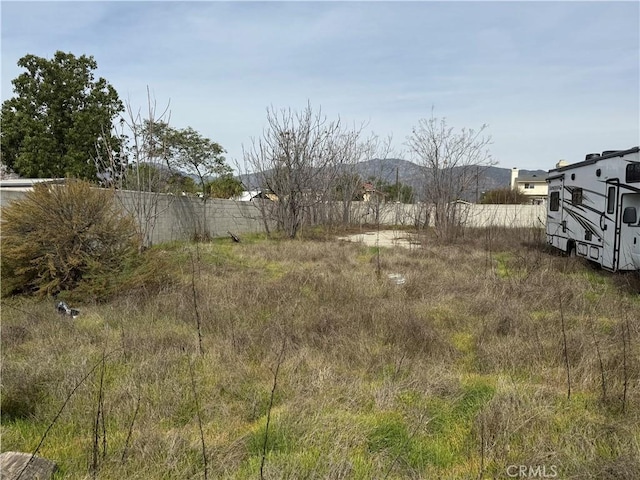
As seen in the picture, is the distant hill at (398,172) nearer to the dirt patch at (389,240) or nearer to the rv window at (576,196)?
the dirt patch at (389,240)

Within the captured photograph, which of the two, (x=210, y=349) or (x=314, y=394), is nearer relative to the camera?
(x=314, y=394)

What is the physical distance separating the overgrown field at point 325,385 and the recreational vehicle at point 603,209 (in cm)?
226

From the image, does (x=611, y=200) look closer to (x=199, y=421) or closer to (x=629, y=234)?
(x=629, y=234)

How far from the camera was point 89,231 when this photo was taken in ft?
21.6

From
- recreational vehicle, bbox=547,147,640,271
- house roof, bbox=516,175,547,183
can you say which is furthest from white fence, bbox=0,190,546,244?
house roof, bbox=516,175,547,183

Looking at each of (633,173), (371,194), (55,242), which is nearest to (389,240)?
(371,194)

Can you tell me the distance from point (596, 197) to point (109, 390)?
382 inches

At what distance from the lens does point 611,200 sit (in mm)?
8594

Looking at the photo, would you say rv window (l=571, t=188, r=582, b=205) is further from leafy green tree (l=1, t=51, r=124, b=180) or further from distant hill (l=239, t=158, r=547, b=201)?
leafy green tree (l=1, t=51, r=124, b=180)

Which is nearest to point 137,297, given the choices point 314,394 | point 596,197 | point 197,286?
point 197,286

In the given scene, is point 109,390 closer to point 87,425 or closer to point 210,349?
point 87,425

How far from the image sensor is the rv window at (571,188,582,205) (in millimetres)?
10172

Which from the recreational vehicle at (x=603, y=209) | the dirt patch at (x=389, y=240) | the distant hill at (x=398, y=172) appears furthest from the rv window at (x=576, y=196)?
the distant hill at (x=398, y=172)

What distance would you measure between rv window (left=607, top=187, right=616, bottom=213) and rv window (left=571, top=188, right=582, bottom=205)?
1497mm
